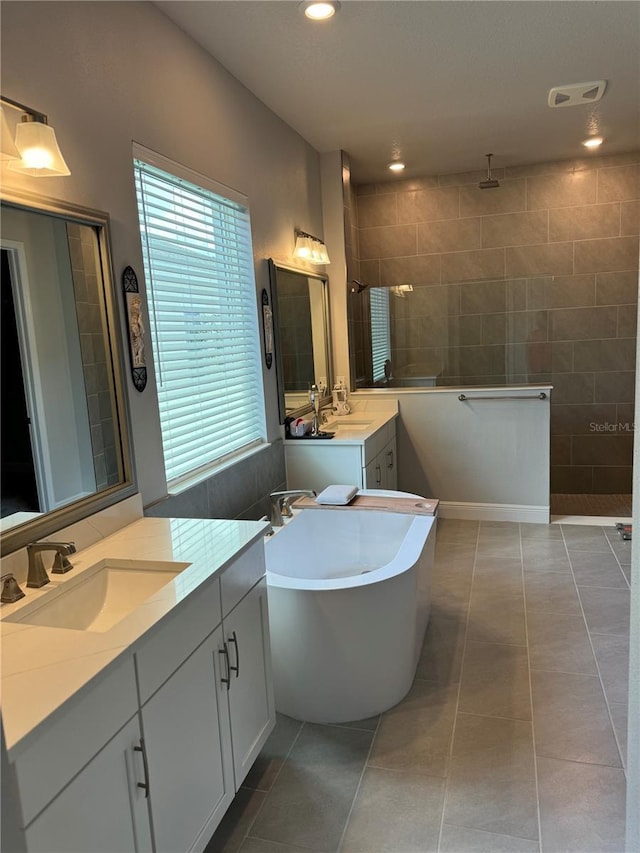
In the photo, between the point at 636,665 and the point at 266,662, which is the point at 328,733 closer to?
the point at 266,662

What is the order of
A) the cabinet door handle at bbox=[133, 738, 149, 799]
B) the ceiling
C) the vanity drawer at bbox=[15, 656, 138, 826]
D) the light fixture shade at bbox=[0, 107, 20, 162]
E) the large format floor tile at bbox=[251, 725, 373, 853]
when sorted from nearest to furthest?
the vanity drawer at bbox=[15, 656, 138, 826], the cabinet door handle at bbox=[133, 738, 149, 799], the light fixture shade at bbox=[0, 107, 20, 162], the large format floor tile at bbox=[251, 725, 373, 853], the ceiling

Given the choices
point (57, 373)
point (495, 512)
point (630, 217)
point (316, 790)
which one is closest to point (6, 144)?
point (57, 373)

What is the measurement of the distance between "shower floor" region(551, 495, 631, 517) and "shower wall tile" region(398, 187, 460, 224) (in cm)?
265

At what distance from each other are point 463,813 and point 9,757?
1468mm

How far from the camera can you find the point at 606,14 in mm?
2625

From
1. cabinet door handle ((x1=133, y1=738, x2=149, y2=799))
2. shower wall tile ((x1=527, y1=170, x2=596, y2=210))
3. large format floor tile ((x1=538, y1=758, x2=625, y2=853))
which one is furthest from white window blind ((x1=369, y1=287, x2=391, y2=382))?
cabinet door handle ((x1=133, y1=738, x2=149, y2=799))

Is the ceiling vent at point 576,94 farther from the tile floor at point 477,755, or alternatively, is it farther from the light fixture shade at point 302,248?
the tile floor at point 477,755

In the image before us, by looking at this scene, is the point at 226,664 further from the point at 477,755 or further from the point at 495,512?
the point at 495,512

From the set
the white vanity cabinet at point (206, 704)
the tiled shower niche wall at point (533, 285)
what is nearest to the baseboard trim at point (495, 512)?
the tiled shower niche wall at point (533, 285)

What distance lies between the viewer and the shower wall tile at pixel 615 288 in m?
5.11

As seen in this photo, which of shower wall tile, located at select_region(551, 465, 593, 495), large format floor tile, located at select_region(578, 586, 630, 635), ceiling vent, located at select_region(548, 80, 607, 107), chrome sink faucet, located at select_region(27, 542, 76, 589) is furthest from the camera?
shower wall tile, located at select_region(551, 465, 593, 495)

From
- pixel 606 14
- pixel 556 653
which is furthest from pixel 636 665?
pixel 606 14

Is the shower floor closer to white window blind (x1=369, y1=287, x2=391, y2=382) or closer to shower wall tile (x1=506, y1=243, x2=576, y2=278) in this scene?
white window blind (x1=369, y1=287, x2=391, y2=382)

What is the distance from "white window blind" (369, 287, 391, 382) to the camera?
4934 millimetres
